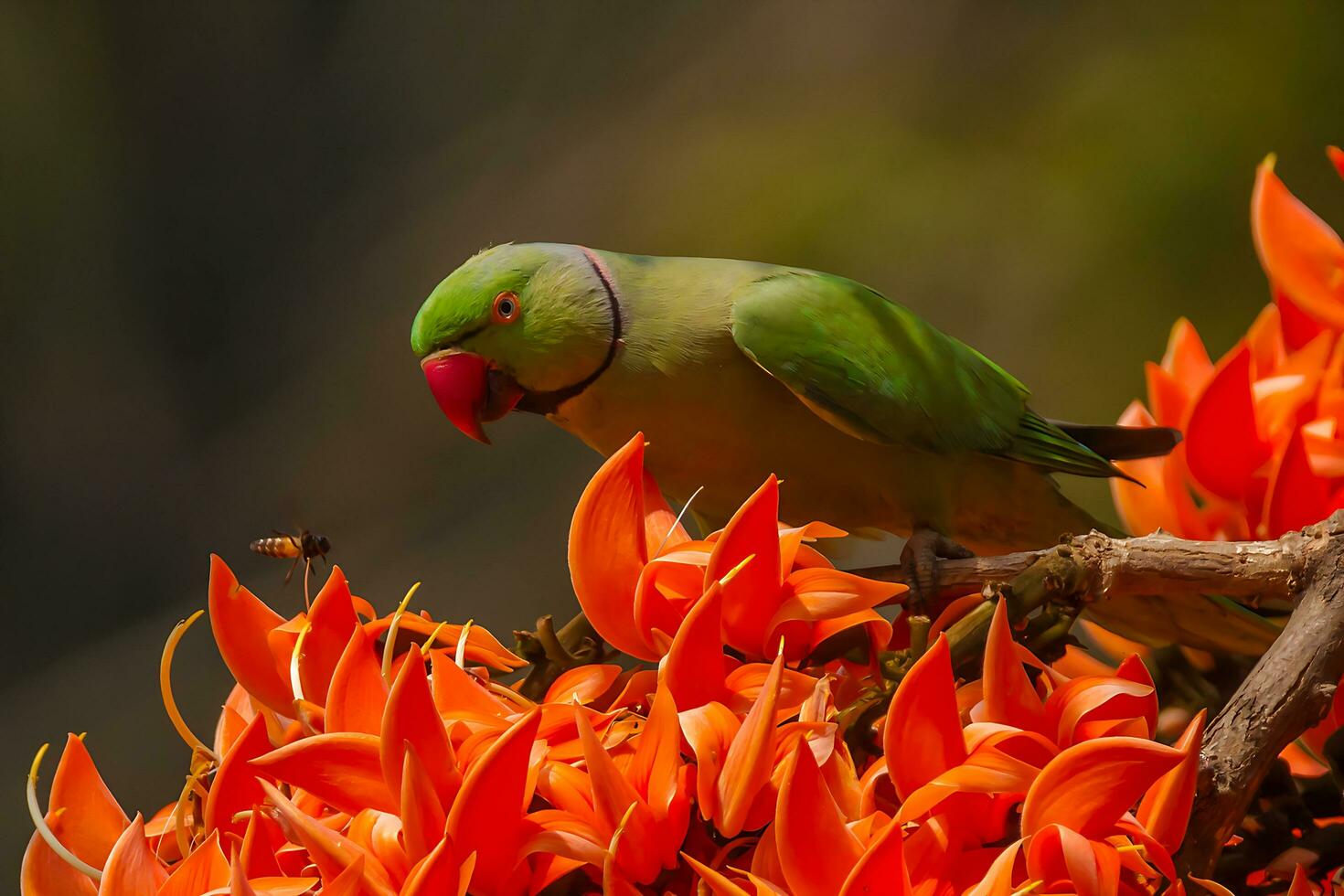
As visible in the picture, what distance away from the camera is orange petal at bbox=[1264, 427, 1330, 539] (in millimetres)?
550

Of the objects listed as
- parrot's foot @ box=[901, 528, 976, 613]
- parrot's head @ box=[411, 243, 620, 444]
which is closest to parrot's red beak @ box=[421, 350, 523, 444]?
parrot's head @ box=[411, 243, 620, 444]

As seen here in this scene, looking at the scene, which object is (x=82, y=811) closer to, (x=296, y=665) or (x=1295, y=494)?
(x=296, y=665)

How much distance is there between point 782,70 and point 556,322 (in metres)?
0.50

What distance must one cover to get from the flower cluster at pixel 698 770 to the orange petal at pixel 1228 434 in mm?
269

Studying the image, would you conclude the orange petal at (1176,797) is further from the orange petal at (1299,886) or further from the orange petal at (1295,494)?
the orange petal at (1295,494)

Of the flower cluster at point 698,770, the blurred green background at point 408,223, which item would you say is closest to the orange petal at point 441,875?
the flower cluster at point 698,770

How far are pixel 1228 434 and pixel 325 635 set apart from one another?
46cm

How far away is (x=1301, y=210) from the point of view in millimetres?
581

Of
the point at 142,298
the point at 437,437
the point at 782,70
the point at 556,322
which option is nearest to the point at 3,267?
the point at 142,298

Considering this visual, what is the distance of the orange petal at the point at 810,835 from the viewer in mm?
279

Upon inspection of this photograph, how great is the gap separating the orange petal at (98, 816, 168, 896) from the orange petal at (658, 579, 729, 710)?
0.55 ft

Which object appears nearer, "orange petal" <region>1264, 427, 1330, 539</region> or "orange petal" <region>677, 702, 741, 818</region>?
"orange petal" <region>677, 702, 741, 818</region>

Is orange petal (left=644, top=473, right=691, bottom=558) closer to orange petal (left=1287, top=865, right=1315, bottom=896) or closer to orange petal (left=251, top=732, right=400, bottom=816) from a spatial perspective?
orange petal (left=251, top=732, right=400, bottom=816)

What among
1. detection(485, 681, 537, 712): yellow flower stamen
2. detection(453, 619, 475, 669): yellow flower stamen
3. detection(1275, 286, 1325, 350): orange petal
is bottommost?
detection(485, 681, 537, 712): yellow flower stamen
